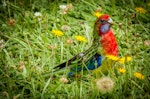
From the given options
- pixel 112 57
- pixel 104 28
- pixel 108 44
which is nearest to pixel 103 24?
pixel 104 28

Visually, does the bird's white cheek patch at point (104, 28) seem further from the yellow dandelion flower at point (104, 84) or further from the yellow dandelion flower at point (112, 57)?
the yellow dandelion flower at point (104, 84)

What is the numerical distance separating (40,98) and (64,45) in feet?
2.67

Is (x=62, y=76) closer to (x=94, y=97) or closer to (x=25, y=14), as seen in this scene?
(x=94, y=97)

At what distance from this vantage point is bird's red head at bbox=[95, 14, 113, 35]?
347cm

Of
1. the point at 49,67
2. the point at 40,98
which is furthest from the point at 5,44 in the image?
the point at 40,98

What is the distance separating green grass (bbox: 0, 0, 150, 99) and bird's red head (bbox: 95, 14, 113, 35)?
284 millimetres

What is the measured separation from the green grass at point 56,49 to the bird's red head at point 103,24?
0.28m

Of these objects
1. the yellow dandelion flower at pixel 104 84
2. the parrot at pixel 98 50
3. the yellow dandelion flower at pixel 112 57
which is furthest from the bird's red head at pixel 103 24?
the yellow dandelion flower at pixel 104 84

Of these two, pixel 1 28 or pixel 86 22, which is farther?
pixel 86 22

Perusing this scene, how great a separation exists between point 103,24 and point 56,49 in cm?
58

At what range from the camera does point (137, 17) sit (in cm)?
443

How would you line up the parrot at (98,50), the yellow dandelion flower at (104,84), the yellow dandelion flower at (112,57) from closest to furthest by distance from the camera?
the yellow dandelion flower at (104,84)
the yellow dandelion flower at (112,57)
the parrot at (98,50)

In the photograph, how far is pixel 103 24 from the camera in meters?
3.47

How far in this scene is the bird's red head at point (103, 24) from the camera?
11.4 feet
